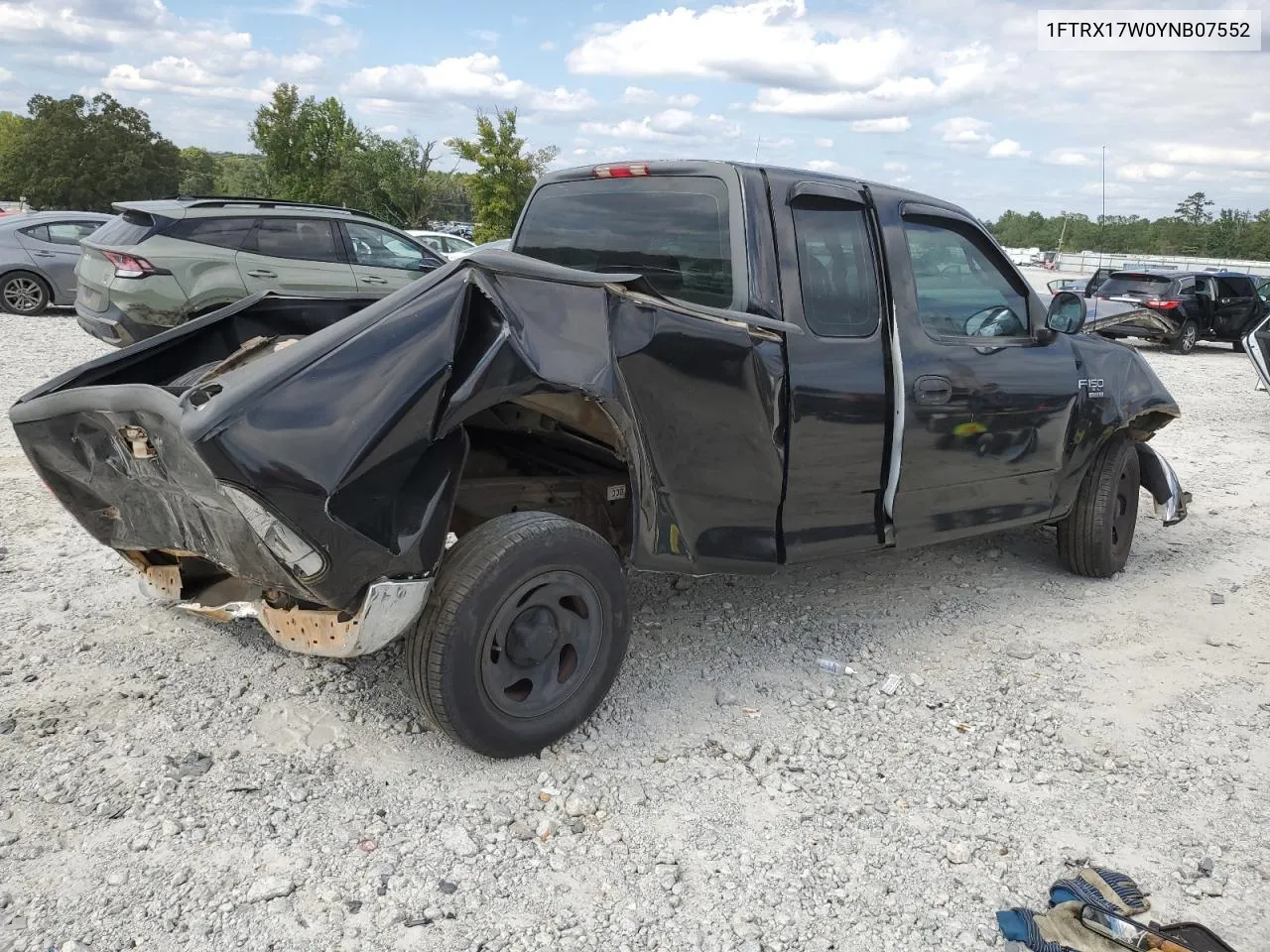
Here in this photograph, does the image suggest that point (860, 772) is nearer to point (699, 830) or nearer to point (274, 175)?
point (699, 830)

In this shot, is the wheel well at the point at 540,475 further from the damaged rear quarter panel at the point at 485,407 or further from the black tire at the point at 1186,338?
the black tire at the point at 1186,338

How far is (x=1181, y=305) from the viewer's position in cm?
1734

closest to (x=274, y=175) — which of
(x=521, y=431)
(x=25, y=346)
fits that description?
(x=25, y=346)

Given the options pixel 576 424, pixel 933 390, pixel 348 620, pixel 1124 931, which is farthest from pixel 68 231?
pixel 1124 931

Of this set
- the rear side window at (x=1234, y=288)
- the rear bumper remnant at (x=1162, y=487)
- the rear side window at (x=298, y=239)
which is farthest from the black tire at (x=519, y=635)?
the rear side window at (x=1234, y=288)

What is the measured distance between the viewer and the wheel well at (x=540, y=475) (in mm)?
3744

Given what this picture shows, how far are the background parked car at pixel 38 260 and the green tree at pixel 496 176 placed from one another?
17335 mm

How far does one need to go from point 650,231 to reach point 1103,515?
2.91 metres

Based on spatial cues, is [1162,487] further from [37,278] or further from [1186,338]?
[37,278]

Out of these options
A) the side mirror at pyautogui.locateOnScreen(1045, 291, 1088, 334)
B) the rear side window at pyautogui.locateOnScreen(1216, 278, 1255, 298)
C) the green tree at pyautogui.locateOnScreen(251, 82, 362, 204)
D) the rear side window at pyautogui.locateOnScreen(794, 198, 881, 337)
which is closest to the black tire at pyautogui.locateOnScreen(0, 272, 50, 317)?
the rear side window at pyautogui.locateOnScreen(794, 198, 881, 337)

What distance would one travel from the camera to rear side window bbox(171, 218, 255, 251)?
9.19 m

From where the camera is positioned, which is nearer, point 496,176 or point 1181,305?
point 1181,305

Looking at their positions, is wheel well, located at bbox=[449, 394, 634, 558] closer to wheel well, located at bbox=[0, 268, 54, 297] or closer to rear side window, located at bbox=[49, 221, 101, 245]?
rear side window, located at bbox=[49, 221, 101, 245]

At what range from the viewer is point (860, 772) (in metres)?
3.33
